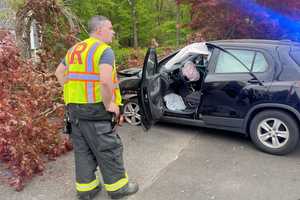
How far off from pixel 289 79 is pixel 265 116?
597 millimetres

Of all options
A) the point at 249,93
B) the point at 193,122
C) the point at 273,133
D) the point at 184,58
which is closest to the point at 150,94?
the point at 193,122

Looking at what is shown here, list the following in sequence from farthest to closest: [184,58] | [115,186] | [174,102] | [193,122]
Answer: [184,58] < [174,102] < [193,122] < [115,186]

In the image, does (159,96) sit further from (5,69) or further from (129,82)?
(5,69)

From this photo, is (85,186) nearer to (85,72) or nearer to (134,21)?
(85,72)

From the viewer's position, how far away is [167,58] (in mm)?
5957

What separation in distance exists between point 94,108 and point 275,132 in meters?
2.67

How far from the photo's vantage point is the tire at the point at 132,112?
5.76m

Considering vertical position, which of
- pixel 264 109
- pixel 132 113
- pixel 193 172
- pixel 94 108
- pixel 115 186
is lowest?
pixel 193 172

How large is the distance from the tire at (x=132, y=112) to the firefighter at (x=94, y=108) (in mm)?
2267

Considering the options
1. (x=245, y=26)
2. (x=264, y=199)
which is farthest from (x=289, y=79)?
(x=245, y=26)

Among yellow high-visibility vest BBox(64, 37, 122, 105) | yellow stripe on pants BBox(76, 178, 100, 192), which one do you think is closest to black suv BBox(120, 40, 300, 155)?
yellow stripe on pants BBox(76, 178, 100, 192)

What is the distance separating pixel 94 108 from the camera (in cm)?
322

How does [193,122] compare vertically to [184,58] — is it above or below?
below

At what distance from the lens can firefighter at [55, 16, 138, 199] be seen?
309 cm
